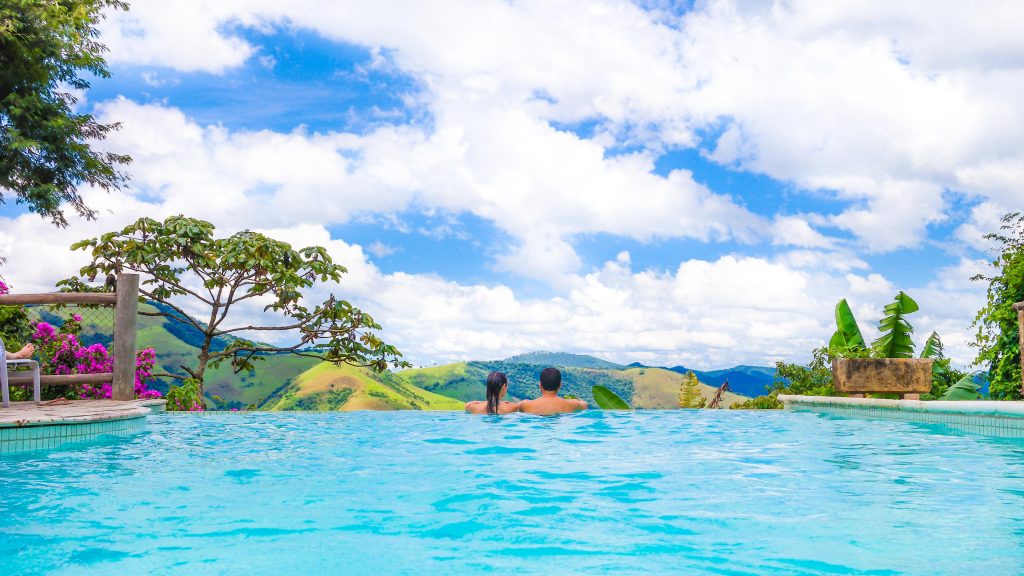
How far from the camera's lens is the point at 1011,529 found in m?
4.12

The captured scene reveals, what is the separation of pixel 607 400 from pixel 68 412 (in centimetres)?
790

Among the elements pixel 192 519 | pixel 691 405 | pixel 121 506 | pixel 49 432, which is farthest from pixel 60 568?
pixel 691 405

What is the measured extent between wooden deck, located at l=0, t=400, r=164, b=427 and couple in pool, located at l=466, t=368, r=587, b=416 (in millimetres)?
4398

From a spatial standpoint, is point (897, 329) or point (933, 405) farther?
point (897, 329)

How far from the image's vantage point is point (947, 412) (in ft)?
30.6

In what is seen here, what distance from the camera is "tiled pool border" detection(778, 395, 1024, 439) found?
845 cm

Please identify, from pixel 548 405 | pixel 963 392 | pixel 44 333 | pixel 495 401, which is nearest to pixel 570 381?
pixel 548 405

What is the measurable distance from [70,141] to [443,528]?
1760 centimetres

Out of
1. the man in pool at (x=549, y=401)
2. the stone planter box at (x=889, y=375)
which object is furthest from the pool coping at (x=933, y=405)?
the man in pool at (x=549, y=401)

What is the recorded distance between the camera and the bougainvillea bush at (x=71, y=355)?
11.4m

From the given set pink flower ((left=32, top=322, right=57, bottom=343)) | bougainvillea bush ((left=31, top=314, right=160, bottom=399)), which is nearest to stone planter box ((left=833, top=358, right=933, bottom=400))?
bougainvillea bush ((left=31, top=314, right=160, bottom=399))

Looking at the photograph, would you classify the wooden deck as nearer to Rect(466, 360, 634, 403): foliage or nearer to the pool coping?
Rect(466, 360, 634, 403): foliage

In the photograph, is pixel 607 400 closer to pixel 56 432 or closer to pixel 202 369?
pixel 202 369

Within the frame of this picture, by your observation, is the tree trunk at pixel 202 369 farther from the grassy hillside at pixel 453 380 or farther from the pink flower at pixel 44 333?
the grassy hillside at pixel 453 380
